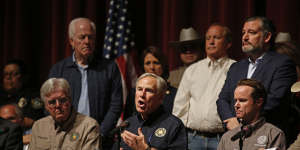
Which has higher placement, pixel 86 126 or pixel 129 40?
pixel 129 40

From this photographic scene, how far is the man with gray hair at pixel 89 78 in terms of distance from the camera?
4.75 metres

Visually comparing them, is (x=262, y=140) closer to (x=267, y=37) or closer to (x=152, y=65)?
(x=267, y=37)

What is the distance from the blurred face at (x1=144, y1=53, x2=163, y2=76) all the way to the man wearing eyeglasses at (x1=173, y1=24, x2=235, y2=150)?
39 centimetres

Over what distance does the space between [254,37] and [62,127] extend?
1.80 m

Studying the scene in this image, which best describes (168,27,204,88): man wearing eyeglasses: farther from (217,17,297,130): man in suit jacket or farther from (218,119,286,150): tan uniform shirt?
(218,119,286,150): tan uniform shirt

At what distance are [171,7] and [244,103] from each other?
2964 mm

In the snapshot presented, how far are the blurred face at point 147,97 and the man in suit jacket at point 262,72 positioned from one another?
57cm

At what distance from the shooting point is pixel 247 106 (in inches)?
143

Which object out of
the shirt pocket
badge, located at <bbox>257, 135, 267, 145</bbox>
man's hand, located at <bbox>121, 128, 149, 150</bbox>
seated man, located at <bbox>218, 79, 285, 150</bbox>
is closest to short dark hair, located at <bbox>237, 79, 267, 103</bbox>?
seated man, located at <bbox>218, 79, 285, 150</bbox>

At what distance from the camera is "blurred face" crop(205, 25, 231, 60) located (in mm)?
4602

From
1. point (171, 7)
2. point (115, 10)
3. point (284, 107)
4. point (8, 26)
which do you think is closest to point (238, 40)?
point (171, 7)

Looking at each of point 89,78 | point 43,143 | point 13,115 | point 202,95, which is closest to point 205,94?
point 202,95

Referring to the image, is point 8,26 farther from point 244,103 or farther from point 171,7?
point 244,103

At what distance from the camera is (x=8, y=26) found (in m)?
7.46
